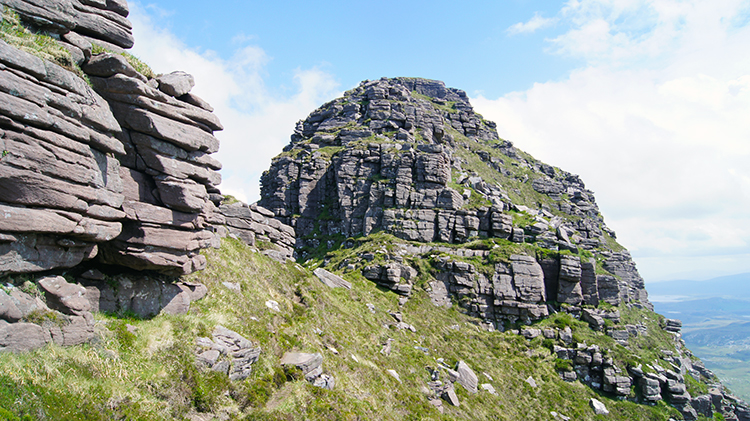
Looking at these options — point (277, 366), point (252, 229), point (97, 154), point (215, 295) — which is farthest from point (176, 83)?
point (252, 229)

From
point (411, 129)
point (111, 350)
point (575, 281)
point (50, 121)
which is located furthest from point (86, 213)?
point (411, 129)

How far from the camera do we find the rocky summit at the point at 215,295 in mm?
12445

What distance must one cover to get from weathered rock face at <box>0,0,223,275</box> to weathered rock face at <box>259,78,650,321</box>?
40.5m

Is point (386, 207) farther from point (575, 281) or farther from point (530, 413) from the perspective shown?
point (530, 413)

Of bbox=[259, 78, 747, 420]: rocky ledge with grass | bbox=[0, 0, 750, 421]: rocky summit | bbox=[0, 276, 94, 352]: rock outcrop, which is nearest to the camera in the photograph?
bbox=[0, 276, 94, 352]: rock outcrop

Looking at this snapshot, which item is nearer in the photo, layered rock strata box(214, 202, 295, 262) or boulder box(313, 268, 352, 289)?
layered rock strata box(214, 202, 295, 262)

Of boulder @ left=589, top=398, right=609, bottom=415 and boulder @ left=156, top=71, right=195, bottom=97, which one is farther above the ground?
boulder @ left=156, top=71, right=195, bottom=97

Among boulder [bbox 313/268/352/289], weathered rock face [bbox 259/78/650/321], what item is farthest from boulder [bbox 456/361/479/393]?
weathered rock face [bbox 259/78/650/321]

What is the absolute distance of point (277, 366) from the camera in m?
20.1

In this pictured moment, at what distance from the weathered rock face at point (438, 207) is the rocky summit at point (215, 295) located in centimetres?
62

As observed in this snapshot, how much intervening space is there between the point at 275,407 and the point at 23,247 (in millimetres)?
12590

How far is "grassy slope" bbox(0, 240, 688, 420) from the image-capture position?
39.0 feet

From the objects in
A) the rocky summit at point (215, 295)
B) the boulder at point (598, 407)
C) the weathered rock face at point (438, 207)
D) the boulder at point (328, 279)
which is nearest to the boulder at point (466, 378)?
the rocky summit at point (215, 295)

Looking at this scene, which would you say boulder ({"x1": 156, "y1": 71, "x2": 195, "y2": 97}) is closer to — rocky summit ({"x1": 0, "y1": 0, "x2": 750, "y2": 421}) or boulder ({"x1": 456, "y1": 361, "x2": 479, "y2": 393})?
rocky summit ({"x1": 0, "y1": 0, "x2": 750, "y2": 421})
